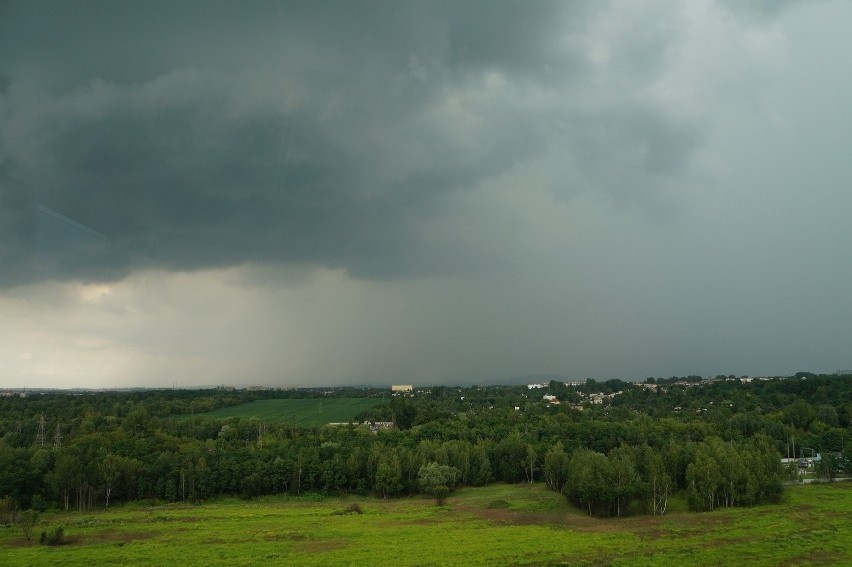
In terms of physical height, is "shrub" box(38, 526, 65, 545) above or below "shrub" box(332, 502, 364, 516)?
above

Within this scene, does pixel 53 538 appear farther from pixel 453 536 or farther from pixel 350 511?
pixel 453 536

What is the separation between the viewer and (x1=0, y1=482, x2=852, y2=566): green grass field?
90.1 feet

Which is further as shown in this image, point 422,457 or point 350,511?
point 422,457

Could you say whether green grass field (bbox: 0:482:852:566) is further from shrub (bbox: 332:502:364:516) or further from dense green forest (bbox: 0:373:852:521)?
dense green forest (bbox: 0:373:852:521)

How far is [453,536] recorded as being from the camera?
3284cm

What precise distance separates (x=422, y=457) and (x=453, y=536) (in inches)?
913

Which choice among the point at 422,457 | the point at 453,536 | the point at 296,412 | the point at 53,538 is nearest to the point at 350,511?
the point at 453,536

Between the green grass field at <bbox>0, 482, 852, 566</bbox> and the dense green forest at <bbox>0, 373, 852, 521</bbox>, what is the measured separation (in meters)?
2.77

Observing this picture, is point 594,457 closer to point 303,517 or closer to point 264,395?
point 303,517

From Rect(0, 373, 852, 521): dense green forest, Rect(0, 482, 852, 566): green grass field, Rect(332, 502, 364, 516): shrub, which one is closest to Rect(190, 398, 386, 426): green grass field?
Rect(0, 373, 852, 521): dense green forest

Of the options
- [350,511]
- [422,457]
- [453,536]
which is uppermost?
[453,536]

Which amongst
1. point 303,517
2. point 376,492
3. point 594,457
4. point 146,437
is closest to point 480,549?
point 303,517

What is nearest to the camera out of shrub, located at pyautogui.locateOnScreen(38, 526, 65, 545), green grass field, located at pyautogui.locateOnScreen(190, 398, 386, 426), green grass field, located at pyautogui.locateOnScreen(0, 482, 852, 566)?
green grass field, located at pyautogui.locateOnScreen(0, 482, 852, 566)

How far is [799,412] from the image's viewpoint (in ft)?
249
